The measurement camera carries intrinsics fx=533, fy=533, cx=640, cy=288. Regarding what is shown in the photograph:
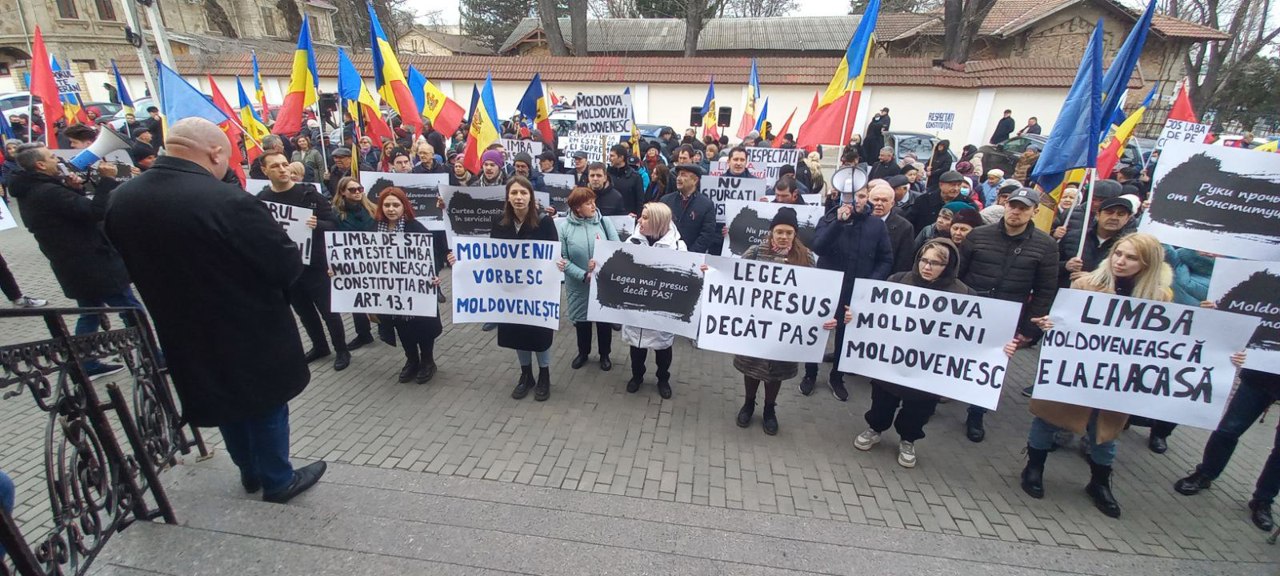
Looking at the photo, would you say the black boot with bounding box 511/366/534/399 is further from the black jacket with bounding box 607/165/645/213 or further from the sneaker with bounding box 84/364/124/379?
the sneaker with bounding box 84/364/124/379

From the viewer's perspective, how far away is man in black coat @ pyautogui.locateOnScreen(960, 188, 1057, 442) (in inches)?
158

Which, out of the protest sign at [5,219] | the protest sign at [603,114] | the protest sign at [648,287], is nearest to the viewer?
the protest sign at [648,287]

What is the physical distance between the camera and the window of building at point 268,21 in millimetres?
45219

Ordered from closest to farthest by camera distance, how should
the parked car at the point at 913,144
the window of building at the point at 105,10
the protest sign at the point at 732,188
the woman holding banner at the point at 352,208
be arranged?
the woman holding banner at the point at 352,208, the protest sign at the point at 732,188, the parked car at the point at 913,144, the window of building at the point at 105,10

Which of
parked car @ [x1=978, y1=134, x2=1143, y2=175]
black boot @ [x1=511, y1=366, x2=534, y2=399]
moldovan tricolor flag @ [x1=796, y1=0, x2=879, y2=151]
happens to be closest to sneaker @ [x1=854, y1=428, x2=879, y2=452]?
black boot @ [x1=511, y1=366, x2=534, y2=399]

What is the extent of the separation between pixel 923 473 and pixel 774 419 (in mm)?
1098

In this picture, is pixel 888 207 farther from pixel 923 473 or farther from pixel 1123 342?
pixel 923 473

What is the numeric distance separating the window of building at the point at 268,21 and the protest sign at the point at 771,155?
2079 inches

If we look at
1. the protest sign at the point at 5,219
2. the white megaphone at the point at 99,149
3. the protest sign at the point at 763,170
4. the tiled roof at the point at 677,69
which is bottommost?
the protest sign at the point at 5,219

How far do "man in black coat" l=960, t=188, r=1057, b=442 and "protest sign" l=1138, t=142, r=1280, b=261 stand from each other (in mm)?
781

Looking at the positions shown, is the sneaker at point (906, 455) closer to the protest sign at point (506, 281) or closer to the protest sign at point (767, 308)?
the protest sign at point (767, 308)

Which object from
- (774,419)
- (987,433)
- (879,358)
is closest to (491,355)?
(774,419)

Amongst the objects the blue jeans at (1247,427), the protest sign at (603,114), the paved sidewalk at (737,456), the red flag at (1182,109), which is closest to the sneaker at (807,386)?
the paved sidewalk at (737,456)

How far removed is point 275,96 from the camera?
2345cm
